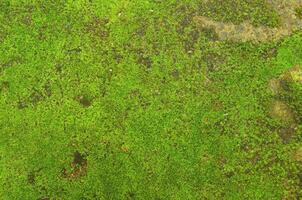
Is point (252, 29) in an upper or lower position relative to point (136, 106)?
upper

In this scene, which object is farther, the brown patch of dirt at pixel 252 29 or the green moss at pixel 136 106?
the brown patch of dirt at pixel 252 29

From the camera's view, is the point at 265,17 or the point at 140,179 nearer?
the point at 140,179

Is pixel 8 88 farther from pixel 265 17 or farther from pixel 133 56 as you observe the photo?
pixel 265 17

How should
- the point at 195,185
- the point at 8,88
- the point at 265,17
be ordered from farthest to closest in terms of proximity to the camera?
the point at 265,17 → the point at 8,88 → the point at 195,185

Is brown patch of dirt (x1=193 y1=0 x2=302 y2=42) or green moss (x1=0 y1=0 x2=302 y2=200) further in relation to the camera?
brown patch of dirt (x1=193 y1=0 x2=302 y2=42)

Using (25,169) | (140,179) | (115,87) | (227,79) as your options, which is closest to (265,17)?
(227,79)

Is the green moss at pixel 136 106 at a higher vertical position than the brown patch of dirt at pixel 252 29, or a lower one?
lower

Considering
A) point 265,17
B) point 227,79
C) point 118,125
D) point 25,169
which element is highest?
point 265,17

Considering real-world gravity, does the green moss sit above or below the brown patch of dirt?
below

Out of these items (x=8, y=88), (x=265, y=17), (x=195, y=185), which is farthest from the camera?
(x=265, y=17)

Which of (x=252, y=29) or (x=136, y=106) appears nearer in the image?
(x=136, y=106)

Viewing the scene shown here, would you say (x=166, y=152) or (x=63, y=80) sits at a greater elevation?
(x=63, y=80)
